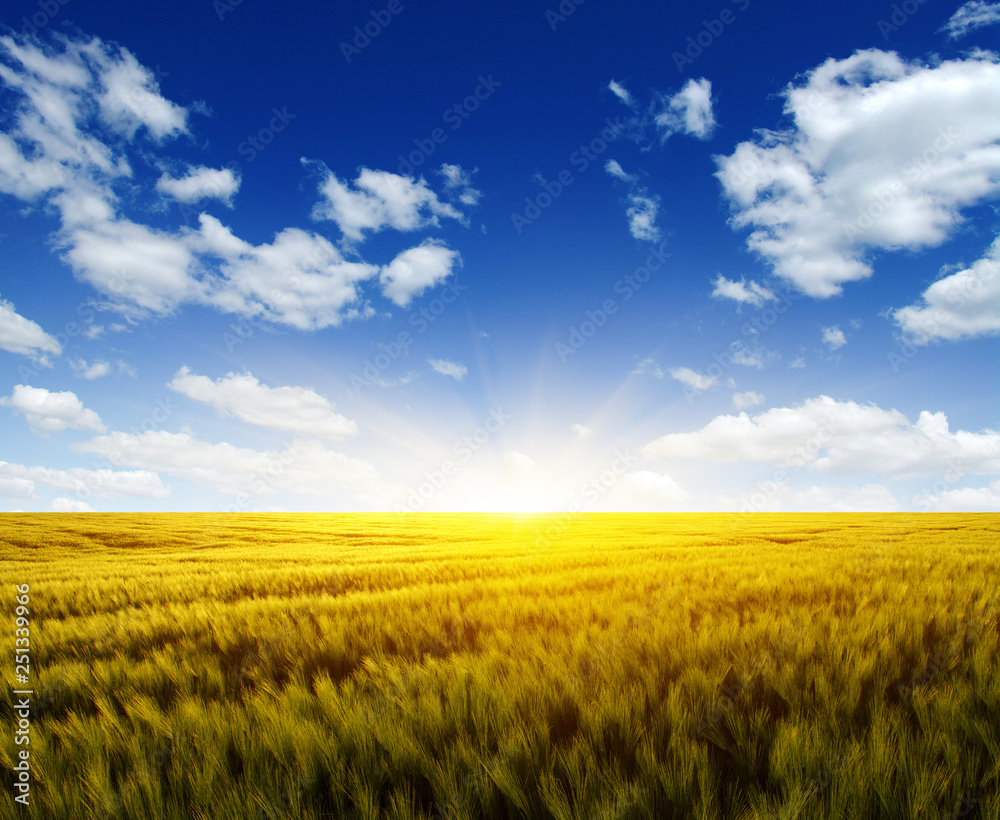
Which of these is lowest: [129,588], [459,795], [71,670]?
[129,588]

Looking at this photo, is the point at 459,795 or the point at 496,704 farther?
the point at 496,704

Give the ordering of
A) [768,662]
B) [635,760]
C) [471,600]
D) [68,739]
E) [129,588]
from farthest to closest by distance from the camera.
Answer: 1. [129,588]
2. [471,600]
3. [768,662]
4. [68,739]
5. [635,760]

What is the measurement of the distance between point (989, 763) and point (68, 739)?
382 centimetres

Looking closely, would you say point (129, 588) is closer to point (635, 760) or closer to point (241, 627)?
point (241, 627)

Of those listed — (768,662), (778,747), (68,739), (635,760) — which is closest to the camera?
(778,747)

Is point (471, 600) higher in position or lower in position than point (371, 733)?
lower

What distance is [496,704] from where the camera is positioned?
82.4 inches

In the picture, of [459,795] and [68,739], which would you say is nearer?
[459,795]

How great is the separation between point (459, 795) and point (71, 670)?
3.21 metres

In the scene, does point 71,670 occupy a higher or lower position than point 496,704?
lower

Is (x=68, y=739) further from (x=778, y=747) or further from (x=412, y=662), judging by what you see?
(x=778, y=747)

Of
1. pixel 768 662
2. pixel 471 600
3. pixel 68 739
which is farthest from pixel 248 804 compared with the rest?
pixel 471 600

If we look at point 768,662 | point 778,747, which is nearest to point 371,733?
point 778,747

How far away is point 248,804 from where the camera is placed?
1.48 metres
